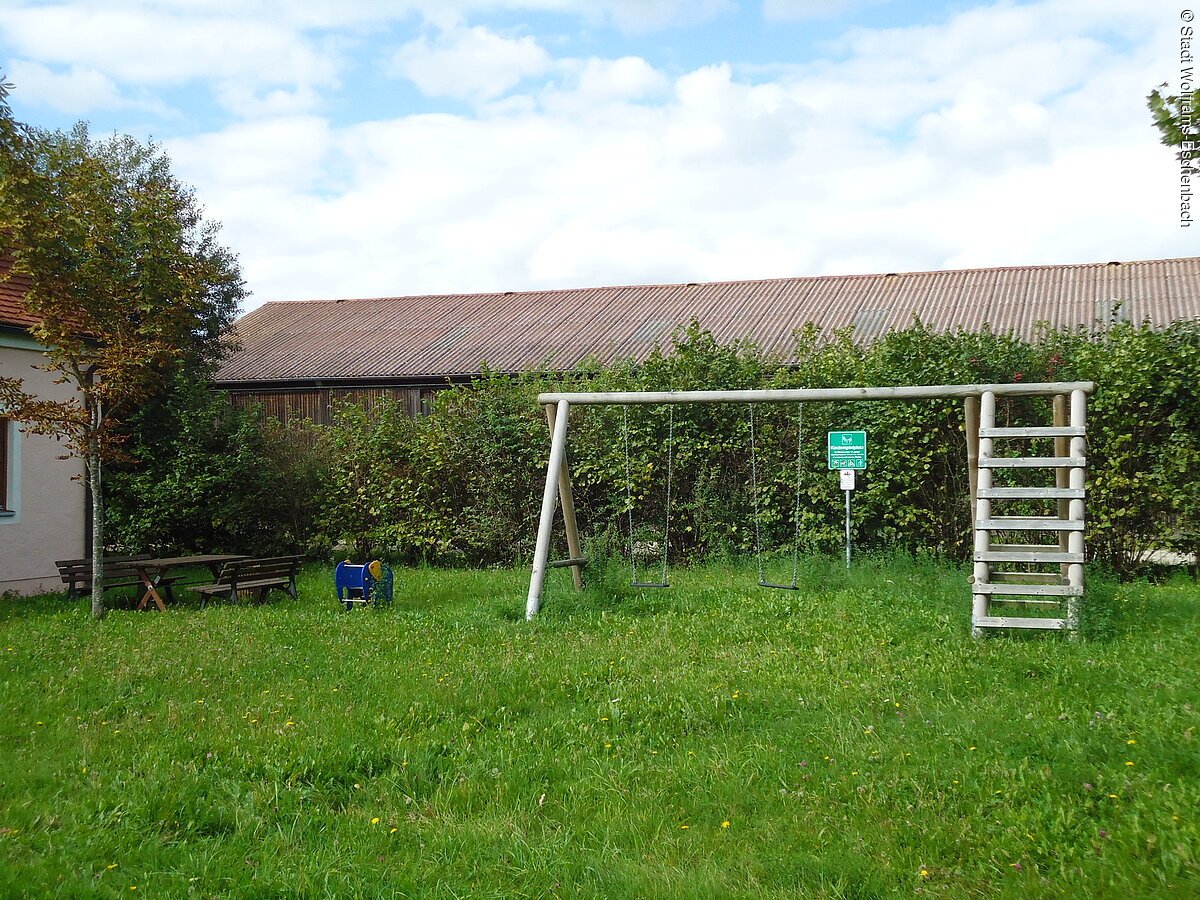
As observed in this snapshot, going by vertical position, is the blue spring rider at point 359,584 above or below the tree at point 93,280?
below

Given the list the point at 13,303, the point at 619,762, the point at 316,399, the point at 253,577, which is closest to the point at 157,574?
the point at 253,577

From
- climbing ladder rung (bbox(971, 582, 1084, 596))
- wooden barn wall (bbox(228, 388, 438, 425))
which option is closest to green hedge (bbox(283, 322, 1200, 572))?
climbing ladder rung (bbox(971, 582, 1084, 596))

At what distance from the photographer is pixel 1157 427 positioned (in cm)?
1105

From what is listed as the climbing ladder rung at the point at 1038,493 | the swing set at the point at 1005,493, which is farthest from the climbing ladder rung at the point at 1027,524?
the climbing ladder rung at the point at 1038,493

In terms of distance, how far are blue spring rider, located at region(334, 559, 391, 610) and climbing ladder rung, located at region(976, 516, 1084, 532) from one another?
608 cm

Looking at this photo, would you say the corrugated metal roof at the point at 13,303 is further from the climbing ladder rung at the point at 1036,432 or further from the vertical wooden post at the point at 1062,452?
the vertical wooden post at the point at 1062,452

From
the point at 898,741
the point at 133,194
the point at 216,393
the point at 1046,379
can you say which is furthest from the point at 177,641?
the point at 1046,379

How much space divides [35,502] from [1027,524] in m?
12.0

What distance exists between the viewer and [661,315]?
92.3 ft

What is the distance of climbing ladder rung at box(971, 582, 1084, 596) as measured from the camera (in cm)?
784

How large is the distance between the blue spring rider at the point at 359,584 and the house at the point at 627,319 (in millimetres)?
13390

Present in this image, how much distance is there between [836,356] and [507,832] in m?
9.50

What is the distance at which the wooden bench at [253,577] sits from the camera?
11.2 metres

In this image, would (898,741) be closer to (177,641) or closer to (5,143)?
(177,641)
